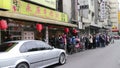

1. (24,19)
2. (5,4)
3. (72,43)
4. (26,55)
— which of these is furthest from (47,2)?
(26,55)

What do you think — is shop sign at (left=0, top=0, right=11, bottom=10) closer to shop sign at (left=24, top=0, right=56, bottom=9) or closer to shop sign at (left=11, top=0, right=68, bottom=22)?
shop sign at (left=11, top=0, right=68, bottom=22)

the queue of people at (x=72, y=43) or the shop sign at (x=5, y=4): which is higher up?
the shop sign at (x=5, y=4)

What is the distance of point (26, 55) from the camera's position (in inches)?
400

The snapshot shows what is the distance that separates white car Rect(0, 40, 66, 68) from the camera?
9.26 meters

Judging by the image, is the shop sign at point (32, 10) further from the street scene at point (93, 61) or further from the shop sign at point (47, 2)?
the street scene at point (93, 61)

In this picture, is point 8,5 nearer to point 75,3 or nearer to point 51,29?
point 51,29

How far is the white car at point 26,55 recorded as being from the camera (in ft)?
30.4

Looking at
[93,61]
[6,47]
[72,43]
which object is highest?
[6,47]

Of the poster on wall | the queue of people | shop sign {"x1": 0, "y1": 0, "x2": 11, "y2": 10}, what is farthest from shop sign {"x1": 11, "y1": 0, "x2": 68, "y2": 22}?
the queue of people

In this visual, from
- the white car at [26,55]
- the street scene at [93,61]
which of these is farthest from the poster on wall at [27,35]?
the white car at [26,55]

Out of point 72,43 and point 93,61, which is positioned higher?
point 72,43

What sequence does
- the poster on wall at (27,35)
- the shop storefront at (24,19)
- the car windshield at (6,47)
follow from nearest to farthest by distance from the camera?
the car windshield at (6,47)
the shop storefront at (24,19)
the poster on wall at (27,35)

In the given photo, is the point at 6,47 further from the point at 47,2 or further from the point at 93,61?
the point at 47,2

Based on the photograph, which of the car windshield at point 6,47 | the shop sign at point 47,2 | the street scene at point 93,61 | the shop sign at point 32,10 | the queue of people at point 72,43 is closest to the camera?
the car windshield at point 6,47
